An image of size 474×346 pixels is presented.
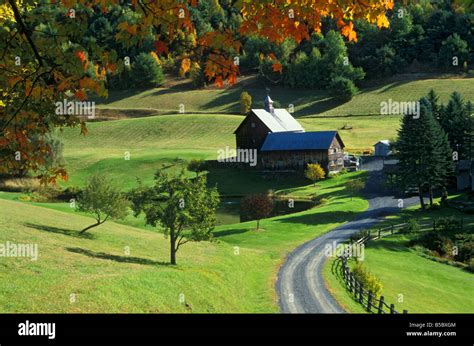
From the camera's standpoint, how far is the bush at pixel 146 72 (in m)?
180

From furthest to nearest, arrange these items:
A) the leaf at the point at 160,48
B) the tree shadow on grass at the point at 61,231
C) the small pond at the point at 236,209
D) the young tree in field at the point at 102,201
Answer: the small pond at the point at 236,209 → the young tree in field at the point at 102,201 → the tree shadow on grass at the point at 61,231 → the leaf at the point at 160,48

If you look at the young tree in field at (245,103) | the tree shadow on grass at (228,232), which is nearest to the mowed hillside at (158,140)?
the young tree in field at (245,103)

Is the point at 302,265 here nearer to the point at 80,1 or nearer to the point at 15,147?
the point at 15,147

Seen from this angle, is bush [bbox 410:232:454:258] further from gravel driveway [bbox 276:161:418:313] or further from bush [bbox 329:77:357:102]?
bush [bbox 329:77:357:102]

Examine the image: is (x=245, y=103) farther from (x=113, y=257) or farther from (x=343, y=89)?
(x=113, y=257)

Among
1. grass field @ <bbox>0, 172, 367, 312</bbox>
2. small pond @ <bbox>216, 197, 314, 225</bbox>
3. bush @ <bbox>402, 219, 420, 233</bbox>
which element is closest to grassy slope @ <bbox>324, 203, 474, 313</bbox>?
bush @ <bbox>402, 219, 420, 233</bbox>

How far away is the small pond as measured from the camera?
72.0 metres

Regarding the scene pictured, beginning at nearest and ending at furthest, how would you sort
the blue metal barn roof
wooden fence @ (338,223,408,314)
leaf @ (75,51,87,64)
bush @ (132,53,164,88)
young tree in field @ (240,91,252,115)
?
1. leaf @ (75,51,87,64)
2. wooden fence @ (338,223,408,314)
3. the blue metal barn roof
4. young tree in field @ (240,91,252,115)
5. bush @ (132,53,164,88)

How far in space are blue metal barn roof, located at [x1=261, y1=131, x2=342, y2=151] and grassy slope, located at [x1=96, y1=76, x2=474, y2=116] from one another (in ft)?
153

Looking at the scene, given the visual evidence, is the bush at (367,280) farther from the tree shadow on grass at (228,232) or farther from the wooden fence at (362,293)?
the tree shadow on grass at (228,232)

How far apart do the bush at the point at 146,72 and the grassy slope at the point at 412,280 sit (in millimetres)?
138164

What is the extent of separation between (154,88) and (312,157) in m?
98.3

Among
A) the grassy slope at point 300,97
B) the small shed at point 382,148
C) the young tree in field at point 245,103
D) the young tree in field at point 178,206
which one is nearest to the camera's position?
the young tree in field at point 178,206

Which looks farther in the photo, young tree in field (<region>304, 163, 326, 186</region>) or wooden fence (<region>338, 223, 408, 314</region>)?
young tree in field (<region>304, 163, 326, 186</region>)
